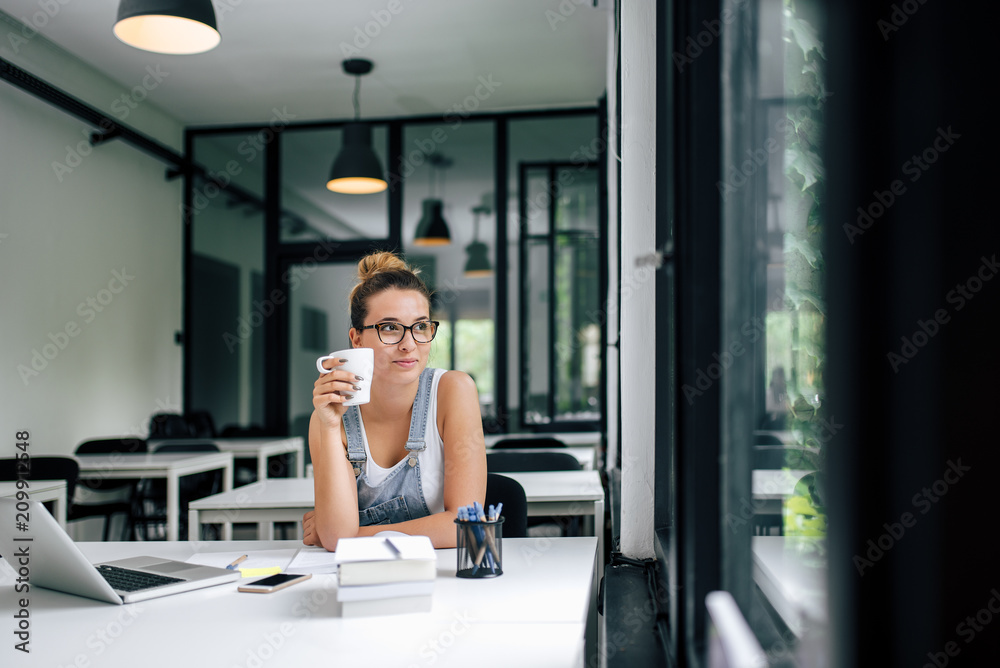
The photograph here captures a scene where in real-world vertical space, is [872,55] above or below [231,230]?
below

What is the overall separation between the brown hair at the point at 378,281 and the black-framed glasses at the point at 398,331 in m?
0.09

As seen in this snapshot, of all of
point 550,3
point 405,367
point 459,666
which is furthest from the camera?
point 550,3

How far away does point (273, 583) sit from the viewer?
142cm

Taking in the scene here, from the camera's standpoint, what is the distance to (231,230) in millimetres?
6863

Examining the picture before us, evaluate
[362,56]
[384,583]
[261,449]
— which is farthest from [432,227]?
[384,583]

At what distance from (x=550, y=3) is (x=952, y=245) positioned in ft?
15.1

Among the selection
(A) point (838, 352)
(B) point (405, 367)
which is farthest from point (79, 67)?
(A) point (838, 352)

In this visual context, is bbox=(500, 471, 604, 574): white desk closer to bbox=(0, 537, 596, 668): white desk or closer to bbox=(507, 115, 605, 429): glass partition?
bbox=(0, 537, 596, 668): white desk

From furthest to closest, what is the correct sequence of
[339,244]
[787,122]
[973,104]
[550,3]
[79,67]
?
[339,244] → [79,67] → [550,3] → [787,122] → [973,104]

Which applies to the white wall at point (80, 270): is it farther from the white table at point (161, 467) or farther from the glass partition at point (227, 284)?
the white table at point (161, 467)

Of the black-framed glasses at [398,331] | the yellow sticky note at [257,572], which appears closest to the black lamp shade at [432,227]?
the black-framed glasses at [398,331]

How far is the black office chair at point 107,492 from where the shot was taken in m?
4.36

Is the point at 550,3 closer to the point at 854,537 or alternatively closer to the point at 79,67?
the point at 79,67

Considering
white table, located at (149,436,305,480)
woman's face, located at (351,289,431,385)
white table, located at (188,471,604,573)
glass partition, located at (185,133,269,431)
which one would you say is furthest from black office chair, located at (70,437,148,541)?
woman's face, located at (351,289,431,385)
